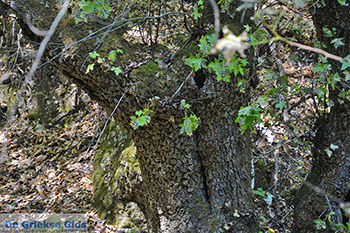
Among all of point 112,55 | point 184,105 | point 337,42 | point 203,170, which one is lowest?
point 203,170

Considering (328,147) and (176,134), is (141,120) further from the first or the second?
(328,147)

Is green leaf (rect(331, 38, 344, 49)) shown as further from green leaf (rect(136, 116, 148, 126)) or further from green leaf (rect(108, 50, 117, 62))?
green leaf (rect(108, 50, 117, 62))

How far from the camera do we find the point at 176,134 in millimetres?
2709

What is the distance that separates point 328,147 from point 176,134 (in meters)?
1.43

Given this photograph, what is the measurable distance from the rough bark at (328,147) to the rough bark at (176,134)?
0.60m

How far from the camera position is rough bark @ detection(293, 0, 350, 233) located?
2828 mm

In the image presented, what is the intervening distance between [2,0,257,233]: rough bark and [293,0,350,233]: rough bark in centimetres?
60

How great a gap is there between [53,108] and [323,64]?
555cm

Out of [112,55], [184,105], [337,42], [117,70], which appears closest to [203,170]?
[184,105]

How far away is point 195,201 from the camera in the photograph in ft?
9.23

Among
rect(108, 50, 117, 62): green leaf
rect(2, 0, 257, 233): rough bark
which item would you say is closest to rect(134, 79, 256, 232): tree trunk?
rect(2, 0, 257, 233): rough bark

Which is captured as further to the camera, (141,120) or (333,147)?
(333,147)

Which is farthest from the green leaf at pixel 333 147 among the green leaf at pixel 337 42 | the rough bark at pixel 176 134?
the green leaf at pixel 337 42

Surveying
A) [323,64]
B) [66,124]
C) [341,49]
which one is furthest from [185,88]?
[66,124]
